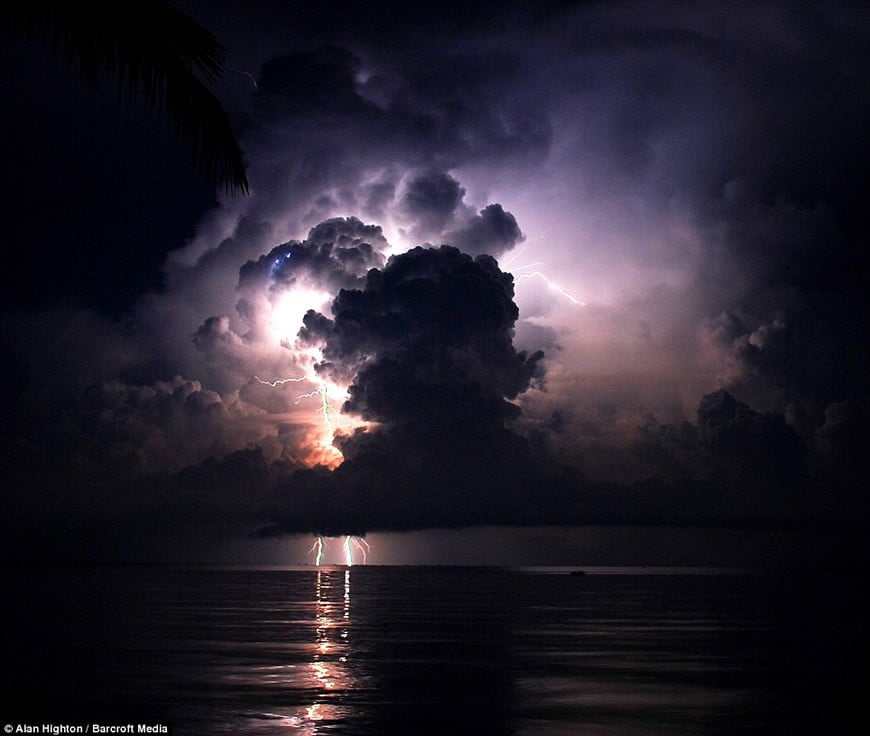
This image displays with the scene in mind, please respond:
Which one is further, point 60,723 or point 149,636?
point 149,636

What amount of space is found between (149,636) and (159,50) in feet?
136

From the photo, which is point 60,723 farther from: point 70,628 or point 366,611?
point 366,611

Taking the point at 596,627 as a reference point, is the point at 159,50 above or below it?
above

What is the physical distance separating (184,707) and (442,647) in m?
18.4

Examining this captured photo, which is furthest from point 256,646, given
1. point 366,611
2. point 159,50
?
point 159,50

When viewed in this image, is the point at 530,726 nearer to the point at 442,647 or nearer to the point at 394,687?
the point at 394,687

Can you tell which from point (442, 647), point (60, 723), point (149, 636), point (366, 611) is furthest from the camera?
point (366, 611)

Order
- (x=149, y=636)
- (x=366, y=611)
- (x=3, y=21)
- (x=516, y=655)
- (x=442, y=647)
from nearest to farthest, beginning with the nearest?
1. (x=3, y=21)
2. (x=516, y=655)
3. (x=442, y=647)
4. (x=149, y=636)
5. (x=366, y=611)

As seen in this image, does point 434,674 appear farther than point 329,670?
No

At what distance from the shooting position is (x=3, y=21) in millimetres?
5766

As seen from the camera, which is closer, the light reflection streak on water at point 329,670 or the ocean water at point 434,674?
the ocean water at point 434,674

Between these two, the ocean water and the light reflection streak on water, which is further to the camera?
the light reflection streak on water

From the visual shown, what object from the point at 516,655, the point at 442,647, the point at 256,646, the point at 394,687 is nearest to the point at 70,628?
the point at 256,646

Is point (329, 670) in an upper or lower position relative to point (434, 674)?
upper
